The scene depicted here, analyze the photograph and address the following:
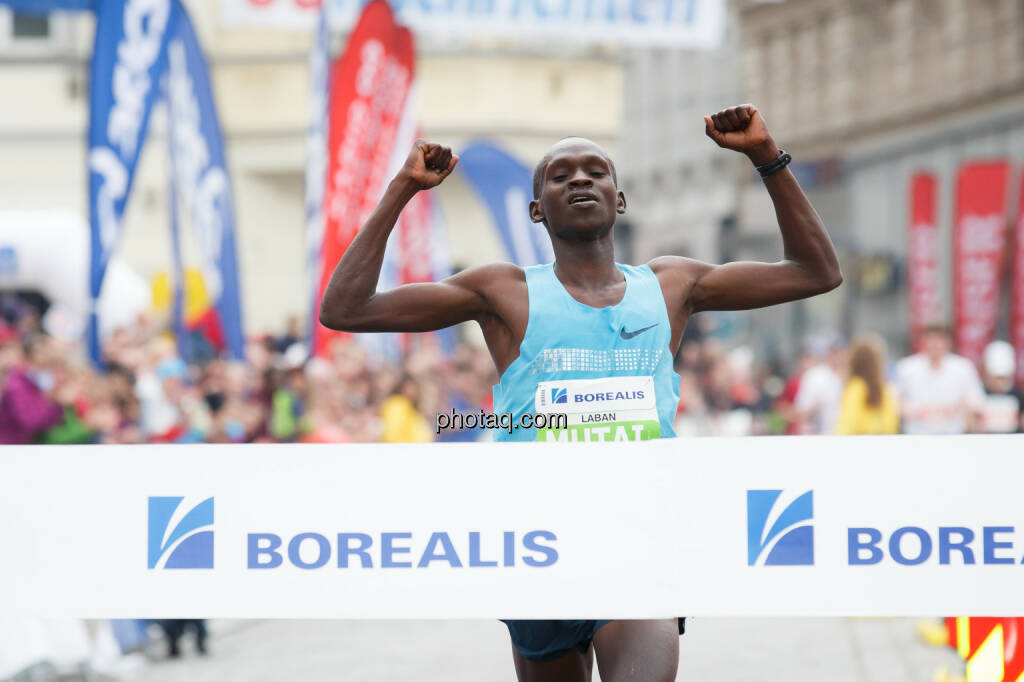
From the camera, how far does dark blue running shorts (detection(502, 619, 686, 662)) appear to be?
153 inches

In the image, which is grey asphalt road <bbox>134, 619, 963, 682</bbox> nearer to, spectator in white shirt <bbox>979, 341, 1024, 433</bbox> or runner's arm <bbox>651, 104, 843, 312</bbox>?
spectator in white shirt <bbox>979, 341, 1024, 433</bbox>

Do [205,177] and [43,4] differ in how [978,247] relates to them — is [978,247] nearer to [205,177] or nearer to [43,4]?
[205,177]

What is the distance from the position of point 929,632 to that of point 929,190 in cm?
1781

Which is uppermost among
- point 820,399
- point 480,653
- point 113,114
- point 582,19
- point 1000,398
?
point 582,19

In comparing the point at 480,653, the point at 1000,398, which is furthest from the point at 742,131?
the point at 1000,398

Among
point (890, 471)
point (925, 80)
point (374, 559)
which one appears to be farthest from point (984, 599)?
point (925, 80)

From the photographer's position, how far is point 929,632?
9133 mm

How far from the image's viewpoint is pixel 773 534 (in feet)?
12.1

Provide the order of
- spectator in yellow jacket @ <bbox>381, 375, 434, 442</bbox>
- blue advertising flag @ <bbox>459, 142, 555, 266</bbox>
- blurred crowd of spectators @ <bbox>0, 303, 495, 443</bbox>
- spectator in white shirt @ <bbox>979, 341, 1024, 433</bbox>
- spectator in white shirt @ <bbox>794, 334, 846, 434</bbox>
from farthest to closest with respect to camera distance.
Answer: blue advertising flag @ <bbox>459, 142, 555, 266</bbox> → spectator in white shirt @ <bbox>794, 334, 846, 434</bbox> → spectator in yellow jacket @ <bbox>381, 375, 434, 442</bbox> → spectator in white shirt @ <bbox>979, 341, 1024, 433</bbox> → blurred crowd of spectators @ <bbox>0, 303, 495, 443</bbox>

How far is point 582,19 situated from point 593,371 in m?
14.3

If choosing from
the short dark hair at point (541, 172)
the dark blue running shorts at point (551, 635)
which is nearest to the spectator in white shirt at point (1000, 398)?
the short dark hair at point (541, 172)

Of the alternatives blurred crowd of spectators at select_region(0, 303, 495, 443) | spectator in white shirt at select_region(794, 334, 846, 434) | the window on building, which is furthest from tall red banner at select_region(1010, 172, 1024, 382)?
the window on building

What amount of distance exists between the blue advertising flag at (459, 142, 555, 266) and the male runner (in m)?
12.3

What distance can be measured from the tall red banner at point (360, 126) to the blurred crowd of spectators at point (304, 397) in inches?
24.2
